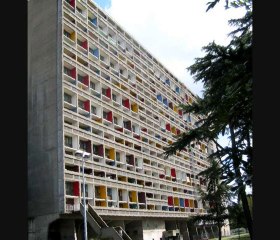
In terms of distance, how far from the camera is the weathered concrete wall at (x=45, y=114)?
102 ft

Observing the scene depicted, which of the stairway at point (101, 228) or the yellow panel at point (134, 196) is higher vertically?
the yellow panel at point (134, 196)

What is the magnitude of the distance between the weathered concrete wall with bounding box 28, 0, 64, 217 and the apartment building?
96mm

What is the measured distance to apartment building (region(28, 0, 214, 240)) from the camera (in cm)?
3169

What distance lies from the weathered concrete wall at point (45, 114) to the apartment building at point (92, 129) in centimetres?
10

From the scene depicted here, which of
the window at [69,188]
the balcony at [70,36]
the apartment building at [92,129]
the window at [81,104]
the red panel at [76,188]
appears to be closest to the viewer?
the window at [69,188]

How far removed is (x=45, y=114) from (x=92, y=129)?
5.31 m

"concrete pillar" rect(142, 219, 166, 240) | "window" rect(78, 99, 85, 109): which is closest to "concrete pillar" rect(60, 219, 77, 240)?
"window" rect(78, 99, 85, 109)

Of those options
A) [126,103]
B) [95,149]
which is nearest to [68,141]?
[95,149]

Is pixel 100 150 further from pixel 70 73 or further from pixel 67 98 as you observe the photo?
pixel 70 73

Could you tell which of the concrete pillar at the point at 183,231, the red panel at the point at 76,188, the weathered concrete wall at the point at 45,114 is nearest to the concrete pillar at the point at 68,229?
the weathered concrete wall at the point at 45,114

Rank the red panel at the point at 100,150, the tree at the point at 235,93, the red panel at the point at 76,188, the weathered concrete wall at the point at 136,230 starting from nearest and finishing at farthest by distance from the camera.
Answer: the tree at the point at 235,93
the red panel at the point at 76,188
the red panel at the point at 100,150
the weathered concrete wall at the point at 136,230

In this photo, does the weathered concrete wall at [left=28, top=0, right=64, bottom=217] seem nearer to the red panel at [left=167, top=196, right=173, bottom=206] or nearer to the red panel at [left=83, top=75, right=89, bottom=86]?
the red panel at [left=83, top=75, right=89, bottom=86]

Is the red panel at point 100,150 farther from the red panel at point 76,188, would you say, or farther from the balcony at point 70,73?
the balcony at point 70,73
